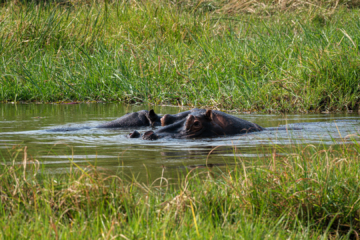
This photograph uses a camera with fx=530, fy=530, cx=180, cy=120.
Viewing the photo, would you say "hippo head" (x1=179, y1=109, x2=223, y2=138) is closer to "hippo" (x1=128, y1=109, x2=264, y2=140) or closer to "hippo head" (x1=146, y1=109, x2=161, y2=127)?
"hippo" (x1=128, y1=109, x2=264, y2=140)

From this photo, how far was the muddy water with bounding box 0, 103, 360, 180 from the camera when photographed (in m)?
4.00

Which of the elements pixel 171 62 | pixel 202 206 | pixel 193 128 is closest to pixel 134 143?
pixel 193 128

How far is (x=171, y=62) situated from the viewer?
10.5m

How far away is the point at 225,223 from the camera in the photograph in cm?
259

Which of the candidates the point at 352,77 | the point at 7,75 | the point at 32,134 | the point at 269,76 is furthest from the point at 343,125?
→ the point at 7,75

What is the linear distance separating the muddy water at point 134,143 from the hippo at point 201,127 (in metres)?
0.15

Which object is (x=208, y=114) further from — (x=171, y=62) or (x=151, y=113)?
(x=171, y=62)

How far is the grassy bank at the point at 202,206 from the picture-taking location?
7.88 ft

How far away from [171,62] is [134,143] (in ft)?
18.2

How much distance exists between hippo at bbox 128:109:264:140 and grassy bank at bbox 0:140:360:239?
7.59ft

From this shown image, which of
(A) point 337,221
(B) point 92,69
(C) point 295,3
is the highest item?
(C) point 295,3

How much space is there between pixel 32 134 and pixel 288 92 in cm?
415

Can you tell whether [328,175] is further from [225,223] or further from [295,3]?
[295,3]

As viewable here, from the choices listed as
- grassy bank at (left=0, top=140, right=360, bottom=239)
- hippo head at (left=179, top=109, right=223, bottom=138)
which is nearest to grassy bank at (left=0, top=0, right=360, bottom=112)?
hippo head at (left=179, top=109, right=223, bottom=138)
